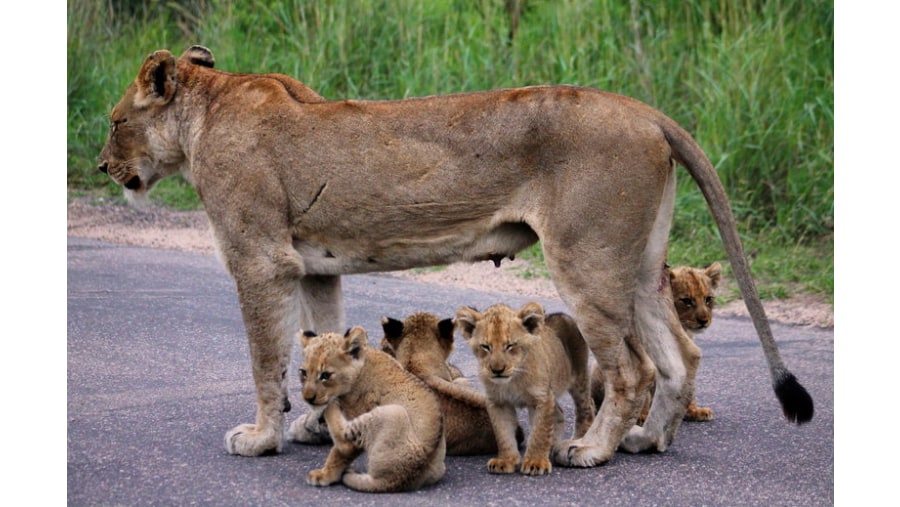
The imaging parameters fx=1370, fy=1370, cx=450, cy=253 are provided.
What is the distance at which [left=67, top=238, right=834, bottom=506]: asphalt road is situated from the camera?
5441mm

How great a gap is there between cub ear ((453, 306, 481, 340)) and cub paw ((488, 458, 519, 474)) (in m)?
0.52

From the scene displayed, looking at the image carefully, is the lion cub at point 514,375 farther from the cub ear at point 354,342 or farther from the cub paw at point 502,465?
the cub ear at point 354,342

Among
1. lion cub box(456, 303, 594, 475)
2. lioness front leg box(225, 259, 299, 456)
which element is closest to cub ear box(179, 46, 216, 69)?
lioness front leg box(225, 259, 299, 456)

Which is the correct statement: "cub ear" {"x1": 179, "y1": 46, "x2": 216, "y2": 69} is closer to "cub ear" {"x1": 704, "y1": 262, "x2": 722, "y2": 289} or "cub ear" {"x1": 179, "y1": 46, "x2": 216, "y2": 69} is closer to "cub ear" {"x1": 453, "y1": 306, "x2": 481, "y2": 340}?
"cub ear" {"x1": 453, "y1": 306, "x2": 481, "y2": 340}

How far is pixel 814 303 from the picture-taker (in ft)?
29.6

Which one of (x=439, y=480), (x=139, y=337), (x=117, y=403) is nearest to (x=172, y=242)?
(x=139, y=337)

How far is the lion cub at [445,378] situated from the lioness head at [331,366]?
19.2 inches

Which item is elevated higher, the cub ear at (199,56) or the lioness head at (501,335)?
the cub ear at (199,56)

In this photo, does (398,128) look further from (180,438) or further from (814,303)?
(814,303)

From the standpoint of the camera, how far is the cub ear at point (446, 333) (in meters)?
6.11

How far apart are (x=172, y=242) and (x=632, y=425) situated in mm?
5636

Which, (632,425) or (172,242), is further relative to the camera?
(172,242)

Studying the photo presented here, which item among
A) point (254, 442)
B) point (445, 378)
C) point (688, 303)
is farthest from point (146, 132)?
point (688, 303)

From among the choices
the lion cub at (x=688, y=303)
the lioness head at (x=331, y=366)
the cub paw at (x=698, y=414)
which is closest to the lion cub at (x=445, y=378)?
the lioness head at (x=331, y=366)
